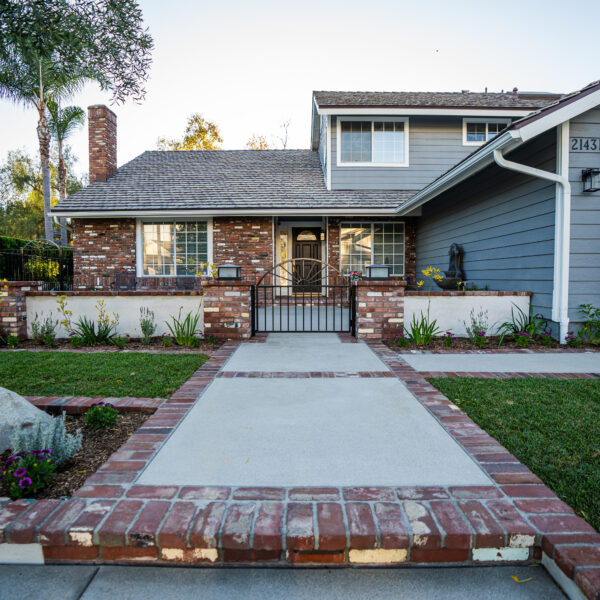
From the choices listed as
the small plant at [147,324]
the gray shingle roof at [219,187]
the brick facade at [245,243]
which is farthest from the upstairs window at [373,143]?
the small plant at [147,324]

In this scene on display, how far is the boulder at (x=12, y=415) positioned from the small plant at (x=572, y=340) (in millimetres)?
5992

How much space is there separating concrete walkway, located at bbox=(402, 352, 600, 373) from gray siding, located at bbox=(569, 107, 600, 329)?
879mm

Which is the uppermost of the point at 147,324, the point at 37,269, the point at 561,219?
the point at 561,219

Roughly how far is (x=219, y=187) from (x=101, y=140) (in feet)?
12.4

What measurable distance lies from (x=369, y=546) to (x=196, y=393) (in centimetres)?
218

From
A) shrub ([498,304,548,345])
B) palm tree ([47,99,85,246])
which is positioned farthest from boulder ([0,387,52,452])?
palm tree ([47,99,85,246])

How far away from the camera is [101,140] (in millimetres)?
11328

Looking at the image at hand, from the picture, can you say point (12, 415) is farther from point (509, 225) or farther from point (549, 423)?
point (509, 225)

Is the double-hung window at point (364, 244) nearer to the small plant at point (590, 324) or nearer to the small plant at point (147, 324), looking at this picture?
the small plant at point (590, 324)

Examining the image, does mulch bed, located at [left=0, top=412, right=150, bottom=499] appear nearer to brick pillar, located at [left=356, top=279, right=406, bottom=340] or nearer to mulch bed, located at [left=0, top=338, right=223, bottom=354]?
mulch bed, located at [left=0, top=338, right=223, bottom=354]

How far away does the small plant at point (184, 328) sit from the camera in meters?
5.61

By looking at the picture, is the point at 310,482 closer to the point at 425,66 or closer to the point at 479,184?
the point at 479,184

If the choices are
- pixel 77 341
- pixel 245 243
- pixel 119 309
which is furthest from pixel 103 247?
Answer: pixel 77 341

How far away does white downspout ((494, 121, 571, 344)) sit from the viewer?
523 cm
